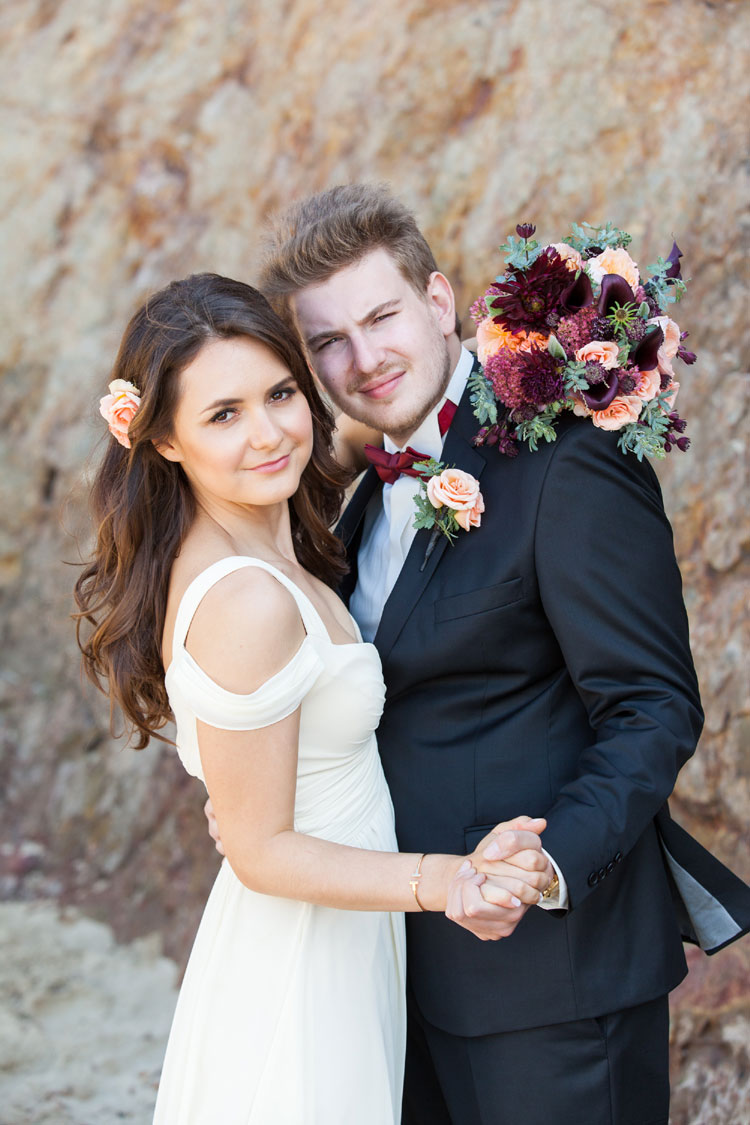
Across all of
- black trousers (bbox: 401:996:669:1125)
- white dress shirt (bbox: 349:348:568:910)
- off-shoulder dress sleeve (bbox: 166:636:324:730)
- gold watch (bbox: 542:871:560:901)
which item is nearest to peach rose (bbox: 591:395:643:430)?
white dress shirt (bbox: 349:348:568:910)

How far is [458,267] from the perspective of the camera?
18.2 ft

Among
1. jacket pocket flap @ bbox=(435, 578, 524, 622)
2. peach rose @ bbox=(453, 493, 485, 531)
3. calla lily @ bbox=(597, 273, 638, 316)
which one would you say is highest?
calla lily @ bbox=(597, 273, 638, 316)

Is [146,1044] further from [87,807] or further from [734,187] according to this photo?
[734,187]

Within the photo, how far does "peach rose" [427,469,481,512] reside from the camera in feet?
8.21

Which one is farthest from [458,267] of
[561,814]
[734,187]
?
[561,814]

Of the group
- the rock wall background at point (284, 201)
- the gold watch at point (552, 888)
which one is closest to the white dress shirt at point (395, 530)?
the gold watch at point (552, 888)

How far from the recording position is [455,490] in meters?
2.52

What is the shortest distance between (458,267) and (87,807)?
354cm

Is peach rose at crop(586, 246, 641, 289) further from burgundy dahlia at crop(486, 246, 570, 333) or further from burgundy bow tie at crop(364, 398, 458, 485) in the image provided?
burgundy bow tie at crop(364, 398, 458, 485)

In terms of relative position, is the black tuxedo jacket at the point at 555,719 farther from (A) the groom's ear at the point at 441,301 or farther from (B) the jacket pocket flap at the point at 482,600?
(A) the groom's ear at the point at 441,301

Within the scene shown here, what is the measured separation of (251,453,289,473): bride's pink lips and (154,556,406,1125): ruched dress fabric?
264 mm

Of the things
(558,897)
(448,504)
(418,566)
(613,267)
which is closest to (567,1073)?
(558,897)

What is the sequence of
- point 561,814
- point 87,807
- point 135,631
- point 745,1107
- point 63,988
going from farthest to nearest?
point 87,807 → point 63,988 → point 745,1107 → point 135,631 → point 561,814

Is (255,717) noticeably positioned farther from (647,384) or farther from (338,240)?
(338,240)
